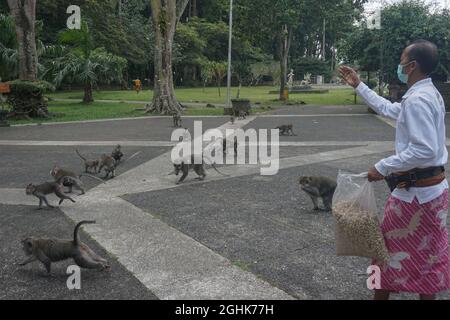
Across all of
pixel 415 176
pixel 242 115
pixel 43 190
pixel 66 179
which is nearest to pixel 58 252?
pixel 43 190

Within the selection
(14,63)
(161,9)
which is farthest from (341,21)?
(14,63)

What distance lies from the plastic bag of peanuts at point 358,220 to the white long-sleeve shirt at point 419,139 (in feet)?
0.68

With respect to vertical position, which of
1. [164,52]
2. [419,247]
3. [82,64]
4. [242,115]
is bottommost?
[419,247]

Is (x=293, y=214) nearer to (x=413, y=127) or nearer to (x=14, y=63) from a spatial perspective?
(x=413, y=127)

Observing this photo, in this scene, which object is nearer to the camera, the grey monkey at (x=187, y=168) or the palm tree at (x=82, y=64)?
the grey monkey at (x=187, y=168)

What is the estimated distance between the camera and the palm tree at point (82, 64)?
1055 inches

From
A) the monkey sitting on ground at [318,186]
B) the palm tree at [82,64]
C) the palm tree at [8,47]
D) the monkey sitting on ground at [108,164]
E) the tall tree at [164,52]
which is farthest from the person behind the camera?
the palm tree at [82,64]

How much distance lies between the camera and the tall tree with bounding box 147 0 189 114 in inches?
827

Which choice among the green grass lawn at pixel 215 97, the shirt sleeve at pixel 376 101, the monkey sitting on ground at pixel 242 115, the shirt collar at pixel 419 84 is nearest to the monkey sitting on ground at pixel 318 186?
the shirt sleeve at pixel 376 101

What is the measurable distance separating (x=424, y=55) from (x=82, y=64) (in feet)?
85.9

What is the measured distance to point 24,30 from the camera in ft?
65.4

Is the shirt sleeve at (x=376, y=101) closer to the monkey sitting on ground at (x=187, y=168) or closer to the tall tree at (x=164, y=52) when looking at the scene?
the monkey sitting on ground at (x=187, y=168)

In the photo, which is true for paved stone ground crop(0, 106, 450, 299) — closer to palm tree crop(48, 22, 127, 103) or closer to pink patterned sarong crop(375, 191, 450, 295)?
pink patterned sarong crop(375, 191, 450, 295)

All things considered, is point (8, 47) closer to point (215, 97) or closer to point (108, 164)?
point (215, 97)
